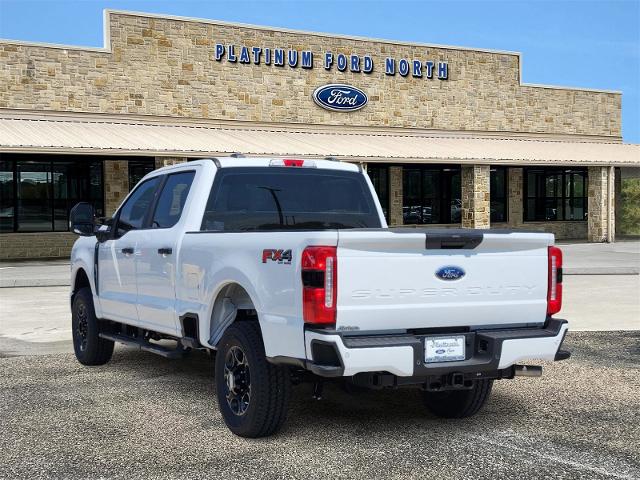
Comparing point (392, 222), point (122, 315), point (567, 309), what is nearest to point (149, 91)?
point (392, 222)

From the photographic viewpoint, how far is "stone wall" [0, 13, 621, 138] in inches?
1092

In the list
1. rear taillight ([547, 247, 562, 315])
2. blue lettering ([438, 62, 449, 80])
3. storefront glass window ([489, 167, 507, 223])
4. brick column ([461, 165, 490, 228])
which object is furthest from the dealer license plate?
storefront glass window ([489, 167, 507, 223])

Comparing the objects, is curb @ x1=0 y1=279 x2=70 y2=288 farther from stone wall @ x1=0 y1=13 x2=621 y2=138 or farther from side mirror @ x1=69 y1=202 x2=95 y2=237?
side mirror @ x1=69 y1=202 x2=95 y2=237

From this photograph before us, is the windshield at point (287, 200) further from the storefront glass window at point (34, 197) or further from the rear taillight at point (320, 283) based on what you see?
the storefront glass window at point (34, 197)

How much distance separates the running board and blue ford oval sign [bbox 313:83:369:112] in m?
24.1

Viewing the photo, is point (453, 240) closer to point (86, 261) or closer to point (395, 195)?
point (86, 261)

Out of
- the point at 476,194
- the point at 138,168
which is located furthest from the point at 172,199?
the point at 476,194

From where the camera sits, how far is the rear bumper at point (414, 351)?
17.8ft

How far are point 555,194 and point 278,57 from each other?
1448 cm

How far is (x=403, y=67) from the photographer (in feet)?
111

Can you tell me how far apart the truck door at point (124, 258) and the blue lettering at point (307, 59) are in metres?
23.8

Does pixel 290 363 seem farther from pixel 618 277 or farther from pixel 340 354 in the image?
pixel 618 277

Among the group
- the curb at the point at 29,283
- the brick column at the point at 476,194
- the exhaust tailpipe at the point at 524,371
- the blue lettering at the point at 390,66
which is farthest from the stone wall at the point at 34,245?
the exhaust tailpipe at the point at 524,371

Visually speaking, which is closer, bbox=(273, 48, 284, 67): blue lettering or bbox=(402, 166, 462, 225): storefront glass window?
bbox=(273, 48, 284, 67): blue lettering
